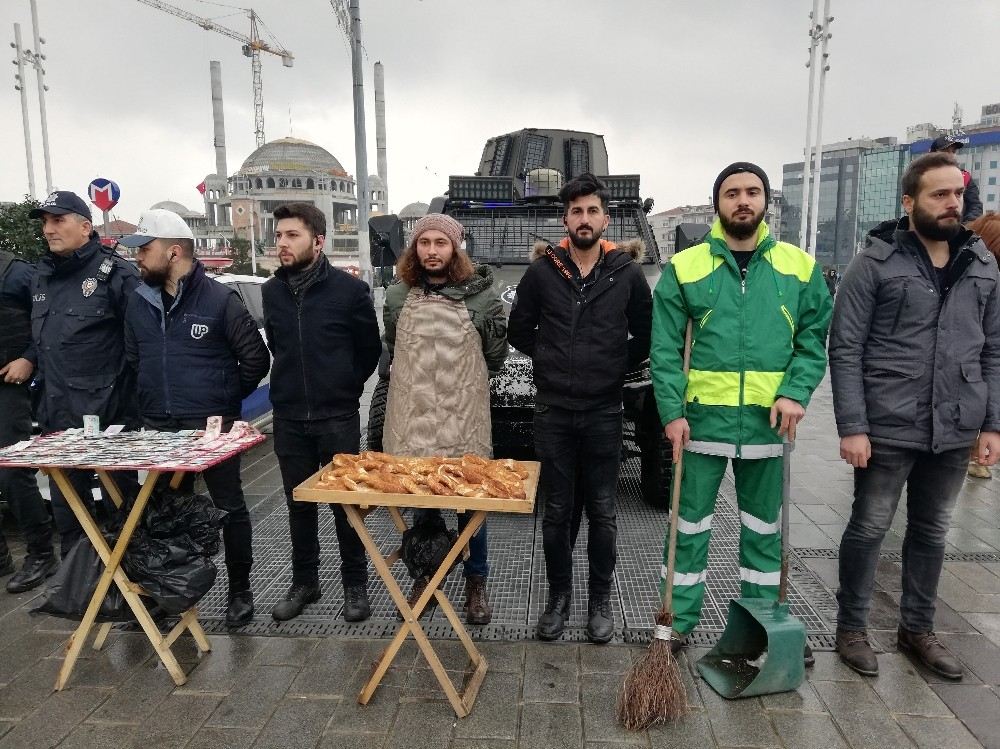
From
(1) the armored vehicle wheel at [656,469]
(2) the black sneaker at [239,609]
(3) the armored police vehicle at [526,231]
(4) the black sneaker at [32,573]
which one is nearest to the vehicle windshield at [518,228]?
(3) the armored police vehicle at [526,231]

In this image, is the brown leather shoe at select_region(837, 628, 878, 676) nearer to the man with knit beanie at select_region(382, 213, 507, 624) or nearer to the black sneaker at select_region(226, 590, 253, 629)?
the man with knit beanie at select_region(382, 213, 507, 624)

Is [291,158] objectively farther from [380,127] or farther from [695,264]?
[695,264]

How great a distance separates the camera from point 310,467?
3559mm

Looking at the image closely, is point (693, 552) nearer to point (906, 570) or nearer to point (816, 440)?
point (906, 570)

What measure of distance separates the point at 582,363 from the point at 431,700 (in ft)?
5.21

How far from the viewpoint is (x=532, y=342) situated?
3.41 metres

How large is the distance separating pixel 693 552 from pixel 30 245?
15.3m

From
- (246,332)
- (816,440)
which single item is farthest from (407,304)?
(816,440)

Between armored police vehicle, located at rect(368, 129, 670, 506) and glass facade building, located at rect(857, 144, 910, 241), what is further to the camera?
glass facade building, located at rect(857, 144, 910, 241)

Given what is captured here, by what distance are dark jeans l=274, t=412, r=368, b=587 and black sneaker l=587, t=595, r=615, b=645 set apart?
1.18m

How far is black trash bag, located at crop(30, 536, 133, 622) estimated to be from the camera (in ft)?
10.0

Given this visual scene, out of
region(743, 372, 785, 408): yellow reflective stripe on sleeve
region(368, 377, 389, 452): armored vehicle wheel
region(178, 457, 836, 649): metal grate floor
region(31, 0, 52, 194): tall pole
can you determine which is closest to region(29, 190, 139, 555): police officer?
region(178, 457, 836, 649): metal grate floor

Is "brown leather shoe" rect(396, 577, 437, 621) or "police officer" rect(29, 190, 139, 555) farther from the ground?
"police officer" rect(29, 190, 139, 555)

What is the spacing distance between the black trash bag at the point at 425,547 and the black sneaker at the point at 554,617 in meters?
0.60
